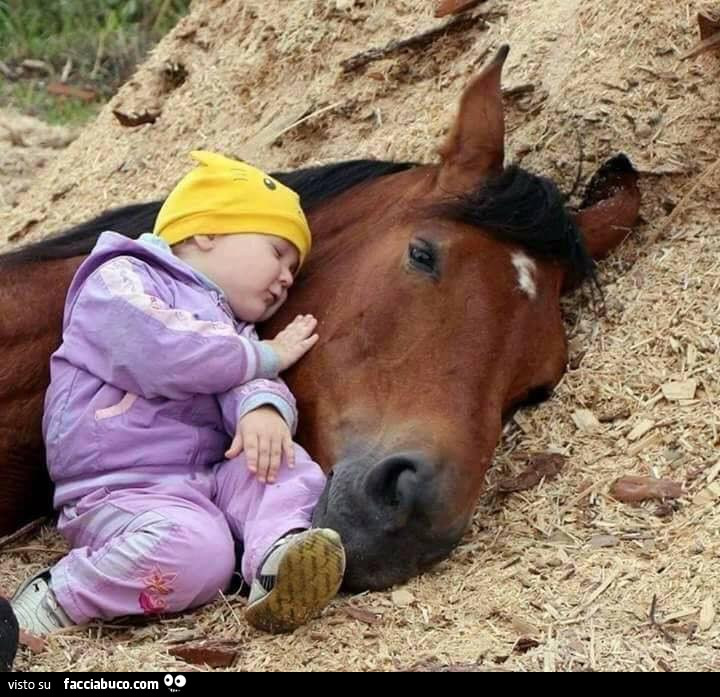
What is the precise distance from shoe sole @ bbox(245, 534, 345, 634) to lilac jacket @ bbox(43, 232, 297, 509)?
0.54 metres

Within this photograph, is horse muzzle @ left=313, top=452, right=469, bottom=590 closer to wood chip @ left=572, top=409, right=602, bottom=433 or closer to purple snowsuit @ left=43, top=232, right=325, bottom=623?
purple snowsuit @ left=43, top=232, right=325, bottom=623

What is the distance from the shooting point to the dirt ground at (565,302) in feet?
10.6

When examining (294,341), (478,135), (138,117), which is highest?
(478,135)

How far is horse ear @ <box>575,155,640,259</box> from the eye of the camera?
450 centimetres

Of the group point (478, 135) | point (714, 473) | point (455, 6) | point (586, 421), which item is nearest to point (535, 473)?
point (586, 421)

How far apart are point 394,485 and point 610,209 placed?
62.9 inches

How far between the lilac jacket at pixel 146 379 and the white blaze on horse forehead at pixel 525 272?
697mm

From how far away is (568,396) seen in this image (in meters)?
4.22

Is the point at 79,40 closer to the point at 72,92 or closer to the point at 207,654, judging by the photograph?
the point at 72,92

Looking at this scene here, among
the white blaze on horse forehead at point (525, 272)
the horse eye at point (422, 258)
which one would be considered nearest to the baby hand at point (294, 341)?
the horse eye at point (422, 258)

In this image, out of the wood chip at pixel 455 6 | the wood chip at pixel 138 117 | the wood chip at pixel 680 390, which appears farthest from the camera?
the wood chip at pixel 138 117

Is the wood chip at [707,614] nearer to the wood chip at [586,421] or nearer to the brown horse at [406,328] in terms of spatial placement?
the brown horse at [406,328]

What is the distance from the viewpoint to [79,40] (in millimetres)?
10328

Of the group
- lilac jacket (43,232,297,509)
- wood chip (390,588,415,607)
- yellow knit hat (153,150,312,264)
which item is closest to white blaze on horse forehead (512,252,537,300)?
yellow knit hat (153,150,312,264)
